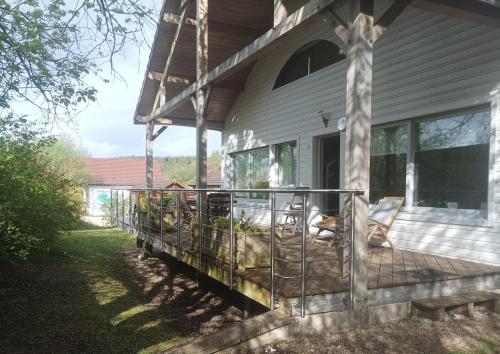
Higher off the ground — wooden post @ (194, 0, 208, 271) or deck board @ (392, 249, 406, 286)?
wooden post @ (194, 0, 208, 271)

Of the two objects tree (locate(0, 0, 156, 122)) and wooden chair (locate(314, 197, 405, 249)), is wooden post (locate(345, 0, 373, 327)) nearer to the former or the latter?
wooden chair (locate(314, 197, 405, 249))

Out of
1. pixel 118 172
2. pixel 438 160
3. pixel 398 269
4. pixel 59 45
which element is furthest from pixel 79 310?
pixel 118 172

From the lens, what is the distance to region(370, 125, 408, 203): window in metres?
5.59

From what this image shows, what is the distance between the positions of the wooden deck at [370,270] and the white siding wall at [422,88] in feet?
0.93

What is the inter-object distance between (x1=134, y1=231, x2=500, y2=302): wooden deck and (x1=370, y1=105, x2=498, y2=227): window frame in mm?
486

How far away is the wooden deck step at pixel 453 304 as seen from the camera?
347 cm

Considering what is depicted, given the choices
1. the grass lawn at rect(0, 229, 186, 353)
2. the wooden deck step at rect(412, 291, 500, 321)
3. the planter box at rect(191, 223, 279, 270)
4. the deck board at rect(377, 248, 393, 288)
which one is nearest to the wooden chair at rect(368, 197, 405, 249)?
the deck board at rect(377, 248, 393, 288)

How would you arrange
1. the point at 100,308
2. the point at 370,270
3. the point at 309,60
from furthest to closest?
1. the point at 309,60
2. the point at 100,308
3. the point at 370,270

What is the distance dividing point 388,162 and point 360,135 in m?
2.81

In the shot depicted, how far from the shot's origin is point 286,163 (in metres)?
Answer: 8.38

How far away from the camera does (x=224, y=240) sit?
173 inches

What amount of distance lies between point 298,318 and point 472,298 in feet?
5.91

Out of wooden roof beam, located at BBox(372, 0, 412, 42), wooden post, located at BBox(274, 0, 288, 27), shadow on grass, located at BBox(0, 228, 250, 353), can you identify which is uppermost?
wooden post, located at BBox(274, 0, 288, 27)

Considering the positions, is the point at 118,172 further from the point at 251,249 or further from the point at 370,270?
the point at 370,270
